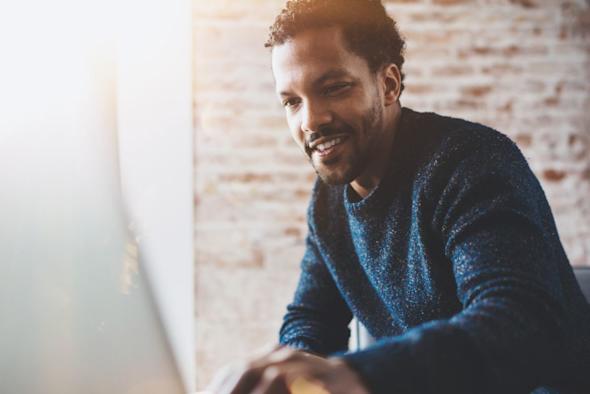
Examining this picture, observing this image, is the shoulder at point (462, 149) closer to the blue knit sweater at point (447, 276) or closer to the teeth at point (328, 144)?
the blue knit sweater at point (447, 276)

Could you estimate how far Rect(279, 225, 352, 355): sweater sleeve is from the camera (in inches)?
48.8

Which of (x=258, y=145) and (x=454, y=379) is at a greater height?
(x=258, y=145)

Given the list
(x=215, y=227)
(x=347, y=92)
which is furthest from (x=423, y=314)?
(x=215, y=227)

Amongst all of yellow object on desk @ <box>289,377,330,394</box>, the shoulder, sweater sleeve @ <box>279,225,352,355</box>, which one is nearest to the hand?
yellow object on desk @ <box>289,377,330,394</box>

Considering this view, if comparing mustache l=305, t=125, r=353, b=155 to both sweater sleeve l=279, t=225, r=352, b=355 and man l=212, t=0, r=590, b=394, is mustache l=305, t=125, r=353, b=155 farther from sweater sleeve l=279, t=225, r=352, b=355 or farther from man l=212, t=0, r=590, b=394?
sweater sleeve l=279, t=225, r=352, b=355

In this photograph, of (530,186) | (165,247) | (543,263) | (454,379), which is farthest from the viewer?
(165,247)

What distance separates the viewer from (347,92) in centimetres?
104

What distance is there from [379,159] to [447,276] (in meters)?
0.27

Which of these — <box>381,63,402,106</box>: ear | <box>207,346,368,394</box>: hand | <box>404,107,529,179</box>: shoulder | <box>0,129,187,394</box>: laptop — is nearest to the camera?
<box>207,346,368,394</box>: hand

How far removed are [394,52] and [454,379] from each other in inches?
30.4

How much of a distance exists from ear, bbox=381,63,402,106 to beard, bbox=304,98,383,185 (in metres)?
0.04

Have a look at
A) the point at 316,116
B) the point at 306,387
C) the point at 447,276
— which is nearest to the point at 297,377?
the point at 306,387

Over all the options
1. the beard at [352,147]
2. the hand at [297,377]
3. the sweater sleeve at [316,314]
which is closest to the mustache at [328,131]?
the beard at [352,147]

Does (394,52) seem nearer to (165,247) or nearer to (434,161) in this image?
(434,161)
